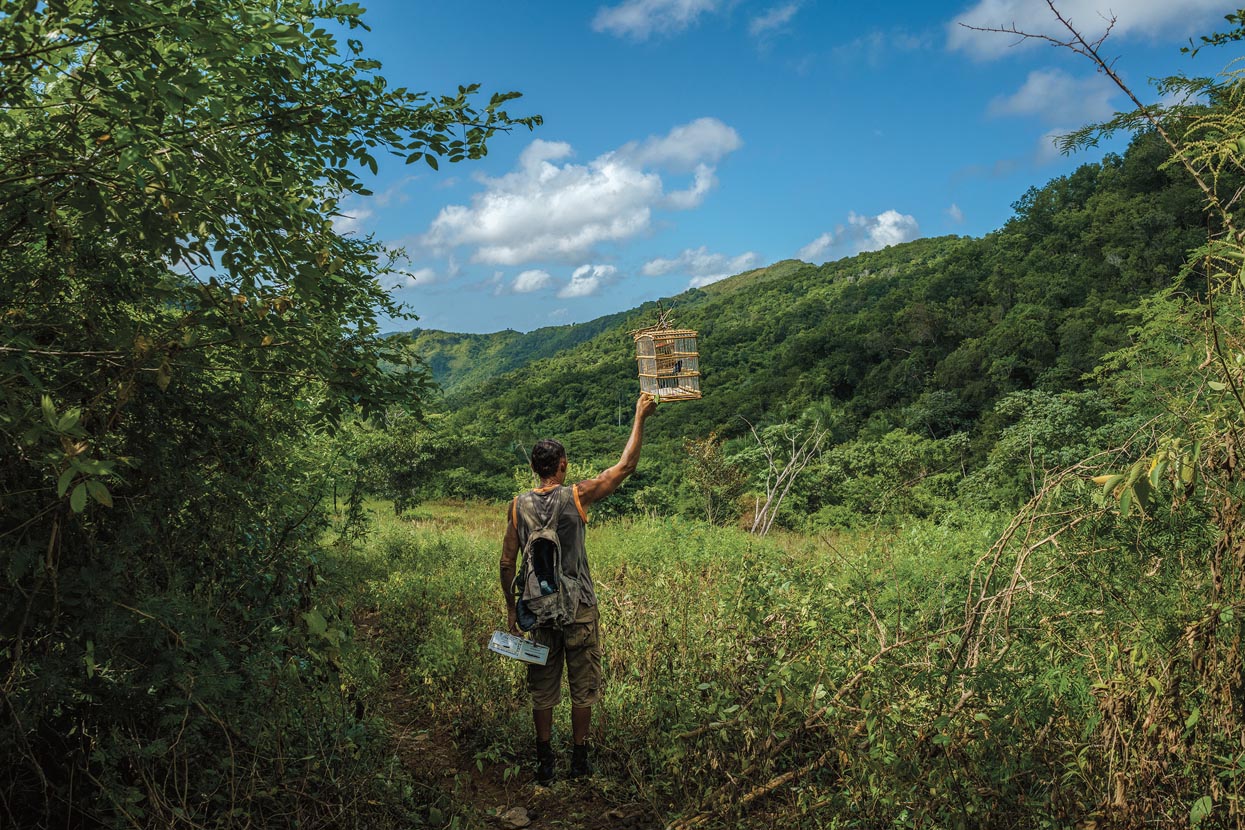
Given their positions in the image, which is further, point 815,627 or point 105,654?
point 815,627

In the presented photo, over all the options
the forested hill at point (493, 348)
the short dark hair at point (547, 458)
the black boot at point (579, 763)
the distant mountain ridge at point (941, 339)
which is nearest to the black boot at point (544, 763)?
the black boot at point (579, 763)

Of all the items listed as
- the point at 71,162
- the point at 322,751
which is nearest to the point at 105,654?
the point at 322,751

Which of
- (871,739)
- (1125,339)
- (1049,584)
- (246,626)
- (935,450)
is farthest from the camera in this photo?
(1125,339)

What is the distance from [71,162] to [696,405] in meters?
49.2

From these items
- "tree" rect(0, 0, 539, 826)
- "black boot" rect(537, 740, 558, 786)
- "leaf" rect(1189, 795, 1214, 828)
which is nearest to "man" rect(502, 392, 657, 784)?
"black boot" rect(537, 740, 558, 786)

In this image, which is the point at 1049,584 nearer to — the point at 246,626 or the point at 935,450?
the point at 246,626

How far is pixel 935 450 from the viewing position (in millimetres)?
31953

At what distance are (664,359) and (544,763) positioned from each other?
3.12m

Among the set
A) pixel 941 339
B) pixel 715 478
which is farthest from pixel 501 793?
pixel 941 339

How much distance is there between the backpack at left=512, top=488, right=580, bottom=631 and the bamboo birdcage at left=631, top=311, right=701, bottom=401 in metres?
1.83

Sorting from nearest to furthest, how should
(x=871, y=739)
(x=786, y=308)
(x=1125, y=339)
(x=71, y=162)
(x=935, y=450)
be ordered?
(x=71, y=162)
(x=871, y=739)
(x=935, y=450)
(x=1125, y=339)
(x=786, y=308)

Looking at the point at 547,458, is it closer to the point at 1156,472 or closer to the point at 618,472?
the point at 618,472

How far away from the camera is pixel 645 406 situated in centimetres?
447

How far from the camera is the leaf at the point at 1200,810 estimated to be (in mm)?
2502
